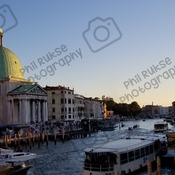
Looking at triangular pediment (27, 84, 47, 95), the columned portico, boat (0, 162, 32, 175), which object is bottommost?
boat (0, 162, 32, 175)

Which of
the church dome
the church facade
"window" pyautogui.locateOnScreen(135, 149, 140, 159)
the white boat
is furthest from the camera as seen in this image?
the church dome

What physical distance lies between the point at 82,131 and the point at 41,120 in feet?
31.0

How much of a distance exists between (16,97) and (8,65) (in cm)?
703

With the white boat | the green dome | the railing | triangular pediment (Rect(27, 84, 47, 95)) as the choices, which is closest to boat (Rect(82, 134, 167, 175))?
the railing

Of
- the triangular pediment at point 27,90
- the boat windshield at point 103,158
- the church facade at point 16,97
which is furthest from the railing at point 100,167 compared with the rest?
the triangular pediment at point 27,90

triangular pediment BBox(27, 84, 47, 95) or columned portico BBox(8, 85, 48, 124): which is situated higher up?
triangular pediment BBox(27, 84, 47, 95)

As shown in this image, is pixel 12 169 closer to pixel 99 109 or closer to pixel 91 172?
pixel 91 172

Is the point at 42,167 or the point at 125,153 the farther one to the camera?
the point at 42,167

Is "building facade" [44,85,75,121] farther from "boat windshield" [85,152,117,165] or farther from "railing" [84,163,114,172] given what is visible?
"railing" [84,163,114,172]

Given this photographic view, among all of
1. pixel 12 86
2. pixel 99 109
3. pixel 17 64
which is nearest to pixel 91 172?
pixel 12 86

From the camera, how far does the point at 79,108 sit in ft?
323

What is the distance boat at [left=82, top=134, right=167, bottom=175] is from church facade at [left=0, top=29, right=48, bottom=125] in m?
41.1

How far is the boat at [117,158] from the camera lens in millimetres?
21188

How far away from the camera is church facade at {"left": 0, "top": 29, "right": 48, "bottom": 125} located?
64.1 m
